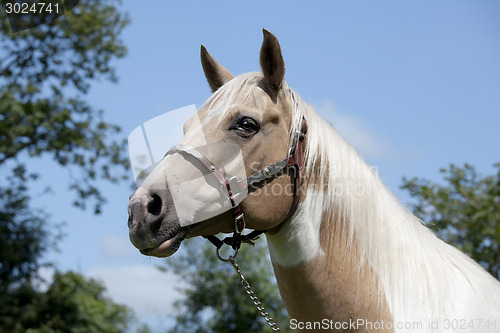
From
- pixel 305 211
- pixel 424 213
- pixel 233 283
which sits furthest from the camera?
pixel 233 283

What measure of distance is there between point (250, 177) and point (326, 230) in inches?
21.5

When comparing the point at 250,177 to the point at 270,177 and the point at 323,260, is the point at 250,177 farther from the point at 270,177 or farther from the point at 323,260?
the point at 323,260

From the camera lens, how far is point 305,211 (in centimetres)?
279

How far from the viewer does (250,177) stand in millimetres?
2705

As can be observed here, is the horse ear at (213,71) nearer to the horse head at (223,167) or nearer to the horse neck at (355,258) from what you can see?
the horse head at (223,167)

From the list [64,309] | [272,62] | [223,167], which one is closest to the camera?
[223,167]

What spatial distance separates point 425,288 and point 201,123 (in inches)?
62.7

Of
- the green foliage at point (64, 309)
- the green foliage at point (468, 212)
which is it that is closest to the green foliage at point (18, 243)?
the green foliage at point (64, 309)

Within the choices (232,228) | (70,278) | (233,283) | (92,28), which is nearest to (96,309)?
(70,278)

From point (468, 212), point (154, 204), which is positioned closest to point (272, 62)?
point (154, 204)

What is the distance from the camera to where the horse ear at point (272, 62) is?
2.80 metres

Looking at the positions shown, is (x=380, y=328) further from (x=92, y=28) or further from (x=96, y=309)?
(x=96, y=309)

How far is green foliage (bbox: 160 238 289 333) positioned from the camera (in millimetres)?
21453

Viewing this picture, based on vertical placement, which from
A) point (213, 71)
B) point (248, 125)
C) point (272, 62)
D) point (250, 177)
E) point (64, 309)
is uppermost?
point (64, 309)
